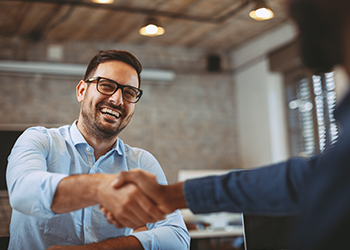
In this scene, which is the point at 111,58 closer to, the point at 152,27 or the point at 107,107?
the point at 107,107

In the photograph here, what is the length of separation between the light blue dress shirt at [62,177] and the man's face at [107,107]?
0.07 m

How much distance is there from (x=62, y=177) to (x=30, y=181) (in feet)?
0.35

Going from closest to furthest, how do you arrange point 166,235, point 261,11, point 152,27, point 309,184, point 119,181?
point 309,184 → point 119,181 → point 166,235 → point 261,11 → point 152,27

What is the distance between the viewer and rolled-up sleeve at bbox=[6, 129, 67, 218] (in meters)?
1.11

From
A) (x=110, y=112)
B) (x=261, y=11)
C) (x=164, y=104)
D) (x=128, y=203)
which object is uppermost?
(x=261, y=11)

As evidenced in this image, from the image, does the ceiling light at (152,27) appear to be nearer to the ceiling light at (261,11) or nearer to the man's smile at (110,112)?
the ceiling light at (261,11)

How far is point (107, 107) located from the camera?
5.41ft

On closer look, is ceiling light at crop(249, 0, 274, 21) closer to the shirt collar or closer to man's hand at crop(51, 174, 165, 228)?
the shirt collar

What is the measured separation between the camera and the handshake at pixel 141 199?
109cm

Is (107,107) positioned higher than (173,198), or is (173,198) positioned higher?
(107,107)

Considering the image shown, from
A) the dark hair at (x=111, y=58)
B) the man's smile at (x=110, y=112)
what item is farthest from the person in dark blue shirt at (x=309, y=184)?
the dark hair at (x=111, y=58)

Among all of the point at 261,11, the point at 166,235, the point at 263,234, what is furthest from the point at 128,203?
the point at 261,11

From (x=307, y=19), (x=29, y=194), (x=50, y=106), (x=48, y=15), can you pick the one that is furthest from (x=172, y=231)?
(x=50, y=106)

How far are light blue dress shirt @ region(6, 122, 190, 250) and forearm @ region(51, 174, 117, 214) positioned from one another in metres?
0.05
